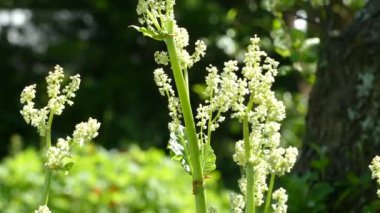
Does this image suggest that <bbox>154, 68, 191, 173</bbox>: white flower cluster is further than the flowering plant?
Yes

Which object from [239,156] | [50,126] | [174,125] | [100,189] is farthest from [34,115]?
[100,189]

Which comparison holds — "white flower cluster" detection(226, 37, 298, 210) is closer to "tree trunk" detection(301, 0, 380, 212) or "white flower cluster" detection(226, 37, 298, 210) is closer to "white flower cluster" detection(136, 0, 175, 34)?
"white flower cluster" detection(136, 0, 175, 34)

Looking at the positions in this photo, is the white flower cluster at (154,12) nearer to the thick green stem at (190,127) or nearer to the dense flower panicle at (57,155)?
the thick green stem at (190,127)

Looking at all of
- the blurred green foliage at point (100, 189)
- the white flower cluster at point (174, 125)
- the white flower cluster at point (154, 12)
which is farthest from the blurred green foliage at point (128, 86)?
the white flower cluster at point (154, 12)

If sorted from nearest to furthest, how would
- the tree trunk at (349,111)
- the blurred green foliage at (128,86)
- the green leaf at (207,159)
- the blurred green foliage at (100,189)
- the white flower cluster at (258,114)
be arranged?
the white flower cluster at (258,114)
the green leaf at (207,159)
the tree trunk at (349,111)
the blurred green foliage at (128,86)
the blurred green foliage at (100,189)

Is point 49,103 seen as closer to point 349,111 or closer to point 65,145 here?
point 65,145

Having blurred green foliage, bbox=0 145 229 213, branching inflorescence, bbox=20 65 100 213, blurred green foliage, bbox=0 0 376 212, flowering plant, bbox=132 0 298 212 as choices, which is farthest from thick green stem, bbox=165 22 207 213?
blurred green foliage, bbox=0 145 229 213
